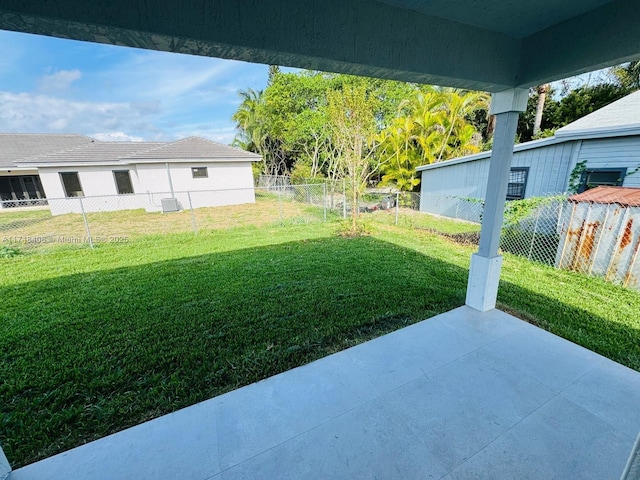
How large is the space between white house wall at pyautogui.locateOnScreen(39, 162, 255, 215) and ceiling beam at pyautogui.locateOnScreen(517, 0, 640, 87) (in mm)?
11557

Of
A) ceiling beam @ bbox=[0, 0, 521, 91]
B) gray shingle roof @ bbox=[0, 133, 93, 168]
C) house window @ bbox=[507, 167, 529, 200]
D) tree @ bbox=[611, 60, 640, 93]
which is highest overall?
tree @ bbox=[611, 60, 640, 93]

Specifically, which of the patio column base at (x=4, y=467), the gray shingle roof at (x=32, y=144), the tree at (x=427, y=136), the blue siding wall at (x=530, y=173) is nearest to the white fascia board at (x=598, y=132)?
the blue siding wall at (x=530, y=173)

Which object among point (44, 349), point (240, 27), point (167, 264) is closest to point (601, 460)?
point (240, 27)

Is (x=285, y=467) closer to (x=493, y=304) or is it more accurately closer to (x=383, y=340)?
(x=383, y=340)

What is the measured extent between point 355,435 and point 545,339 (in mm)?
2300

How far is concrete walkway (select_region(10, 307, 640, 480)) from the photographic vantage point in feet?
5.22

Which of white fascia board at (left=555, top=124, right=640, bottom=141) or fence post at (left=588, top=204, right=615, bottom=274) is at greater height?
white fascia board at (left=555, top=124, right=640, bottom=141)

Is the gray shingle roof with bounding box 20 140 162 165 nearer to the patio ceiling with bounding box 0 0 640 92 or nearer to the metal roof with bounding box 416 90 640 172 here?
the patio ceiling with bounding box 0 0 640 92

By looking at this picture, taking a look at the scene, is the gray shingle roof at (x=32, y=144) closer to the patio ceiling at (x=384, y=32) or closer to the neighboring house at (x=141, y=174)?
the neighboring house at (x=141, y=174)

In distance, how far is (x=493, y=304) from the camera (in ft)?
11.0

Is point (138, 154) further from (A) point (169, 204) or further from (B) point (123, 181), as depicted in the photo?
(A) point (169, 204)

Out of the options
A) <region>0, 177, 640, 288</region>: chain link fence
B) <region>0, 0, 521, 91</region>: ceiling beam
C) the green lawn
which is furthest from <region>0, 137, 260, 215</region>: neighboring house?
<region>0, 0, 521, 91</region>: ceiling beam

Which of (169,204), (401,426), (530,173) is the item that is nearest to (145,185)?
(169,204)

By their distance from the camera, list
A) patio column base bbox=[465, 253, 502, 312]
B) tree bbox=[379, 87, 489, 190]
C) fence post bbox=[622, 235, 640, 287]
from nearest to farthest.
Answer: patio column base bbox=[465, 253, 502, 312] → fence post bbox=[622, 235, 640, 287] → tree bbox=[379, 87, 489, 190]
